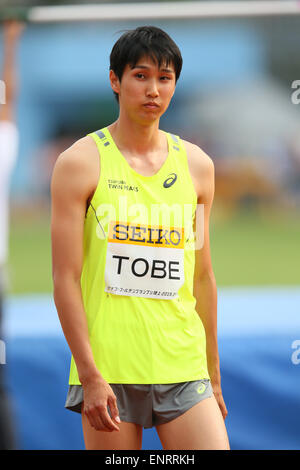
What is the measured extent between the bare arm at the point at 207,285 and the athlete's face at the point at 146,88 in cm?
27

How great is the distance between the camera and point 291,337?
3.68 m

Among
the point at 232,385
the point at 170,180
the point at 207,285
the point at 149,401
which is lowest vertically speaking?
the point at 232,385

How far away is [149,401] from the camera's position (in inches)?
88.4

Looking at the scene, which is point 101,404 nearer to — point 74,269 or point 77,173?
point 74,269

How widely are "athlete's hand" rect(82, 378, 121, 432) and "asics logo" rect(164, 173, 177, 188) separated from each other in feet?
2.07

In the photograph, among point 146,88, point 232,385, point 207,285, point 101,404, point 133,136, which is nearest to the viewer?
point 101,404

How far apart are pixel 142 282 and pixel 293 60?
75.6 feet

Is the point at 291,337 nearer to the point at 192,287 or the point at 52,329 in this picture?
the point at 52,329

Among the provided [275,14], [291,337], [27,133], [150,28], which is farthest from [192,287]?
[27,133]

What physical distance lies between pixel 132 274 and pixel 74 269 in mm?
182

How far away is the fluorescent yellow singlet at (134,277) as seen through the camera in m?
2.24

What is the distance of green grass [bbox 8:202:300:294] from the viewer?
11.1m

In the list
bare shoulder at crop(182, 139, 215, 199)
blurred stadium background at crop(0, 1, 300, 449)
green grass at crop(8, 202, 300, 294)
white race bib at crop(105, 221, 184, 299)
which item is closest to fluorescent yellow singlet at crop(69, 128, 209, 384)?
white race bib at crop(105, 221, 184, 299)

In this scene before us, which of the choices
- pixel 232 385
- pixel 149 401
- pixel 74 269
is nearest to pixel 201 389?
pixel 149 401
